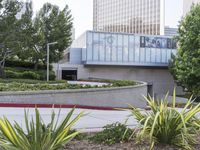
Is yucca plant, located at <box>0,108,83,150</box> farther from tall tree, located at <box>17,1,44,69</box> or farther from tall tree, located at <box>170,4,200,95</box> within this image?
tall tree, located at <box>17,1,44,69</box>

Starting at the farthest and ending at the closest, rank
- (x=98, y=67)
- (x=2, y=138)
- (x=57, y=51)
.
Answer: (x=98, y=67), (x=57, y=51), (x=2, y=138)

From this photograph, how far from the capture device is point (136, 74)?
5538 cm

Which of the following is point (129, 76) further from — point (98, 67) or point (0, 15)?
point (0, 15)

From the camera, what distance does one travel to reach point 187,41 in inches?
1161

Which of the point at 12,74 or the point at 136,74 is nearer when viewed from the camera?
the point at 12,74

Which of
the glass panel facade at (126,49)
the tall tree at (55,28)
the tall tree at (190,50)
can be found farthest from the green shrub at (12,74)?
the tall tree at (190,50)

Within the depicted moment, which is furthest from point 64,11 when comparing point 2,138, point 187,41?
point 2,138

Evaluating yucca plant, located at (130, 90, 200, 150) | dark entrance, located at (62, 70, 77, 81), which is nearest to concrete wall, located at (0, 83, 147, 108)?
yucca plant, located at (130, 90, 200, 150)

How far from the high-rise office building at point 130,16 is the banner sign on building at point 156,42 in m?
38.6

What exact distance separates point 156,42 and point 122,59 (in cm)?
762

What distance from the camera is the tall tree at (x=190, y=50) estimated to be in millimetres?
28391

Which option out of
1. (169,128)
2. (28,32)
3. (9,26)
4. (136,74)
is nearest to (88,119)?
(169,128)

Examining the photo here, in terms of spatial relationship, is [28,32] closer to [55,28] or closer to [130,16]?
[55,28]

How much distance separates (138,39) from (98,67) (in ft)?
29.6
